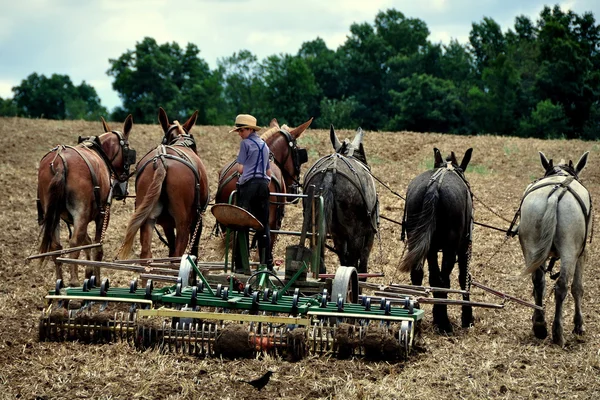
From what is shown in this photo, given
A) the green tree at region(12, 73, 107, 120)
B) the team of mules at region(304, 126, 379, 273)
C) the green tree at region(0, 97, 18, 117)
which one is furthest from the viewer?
the green tree at region(12, 73, 107, 120)

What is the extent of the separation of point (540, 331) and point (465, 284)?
1399 millimetres

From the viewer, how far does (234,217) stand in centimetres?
845

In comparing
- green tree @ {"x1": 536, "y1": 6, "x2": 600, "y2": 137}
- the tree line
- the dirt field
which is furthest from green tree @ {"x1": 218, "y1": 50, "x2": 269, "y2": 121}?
the dirt field

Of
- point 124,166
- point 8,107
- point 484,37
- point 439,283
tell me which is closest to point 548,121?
point 484,37

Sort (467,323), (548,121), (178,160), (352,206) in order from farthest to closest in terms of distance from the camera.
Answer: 1. (548,121)
2. (178,160)
3. (352,206)
4. (467,323)

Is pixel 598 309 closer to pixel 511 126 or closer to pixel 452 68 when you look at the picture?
pixel 511 126

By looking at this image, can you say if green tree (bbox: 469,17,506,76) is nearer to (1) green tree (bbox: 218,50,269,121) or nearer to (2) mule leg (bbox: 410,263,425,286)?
(1) green tree (bbox: 218,50,269,121)

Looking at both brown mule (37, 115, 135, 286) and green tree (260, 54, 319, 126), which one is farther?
green tree (260, 54, 319, 126)

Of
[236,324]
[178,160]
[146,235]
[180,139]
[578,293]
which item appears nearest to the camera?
[236,324]

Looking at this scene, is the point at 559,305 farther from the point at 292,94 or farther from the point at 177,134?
the point at 292,94

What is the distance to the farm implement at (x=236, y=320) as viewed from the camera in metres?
7.53

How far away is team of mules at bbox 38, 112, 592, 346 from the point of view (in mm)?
9484

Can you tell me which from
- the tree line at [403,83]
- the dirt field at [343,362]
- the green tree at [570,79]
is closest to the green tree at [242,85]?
the tree line at [403,83]

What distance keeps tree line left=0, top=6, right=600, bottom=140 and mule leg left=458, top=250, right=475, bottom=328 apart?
35503 mm
